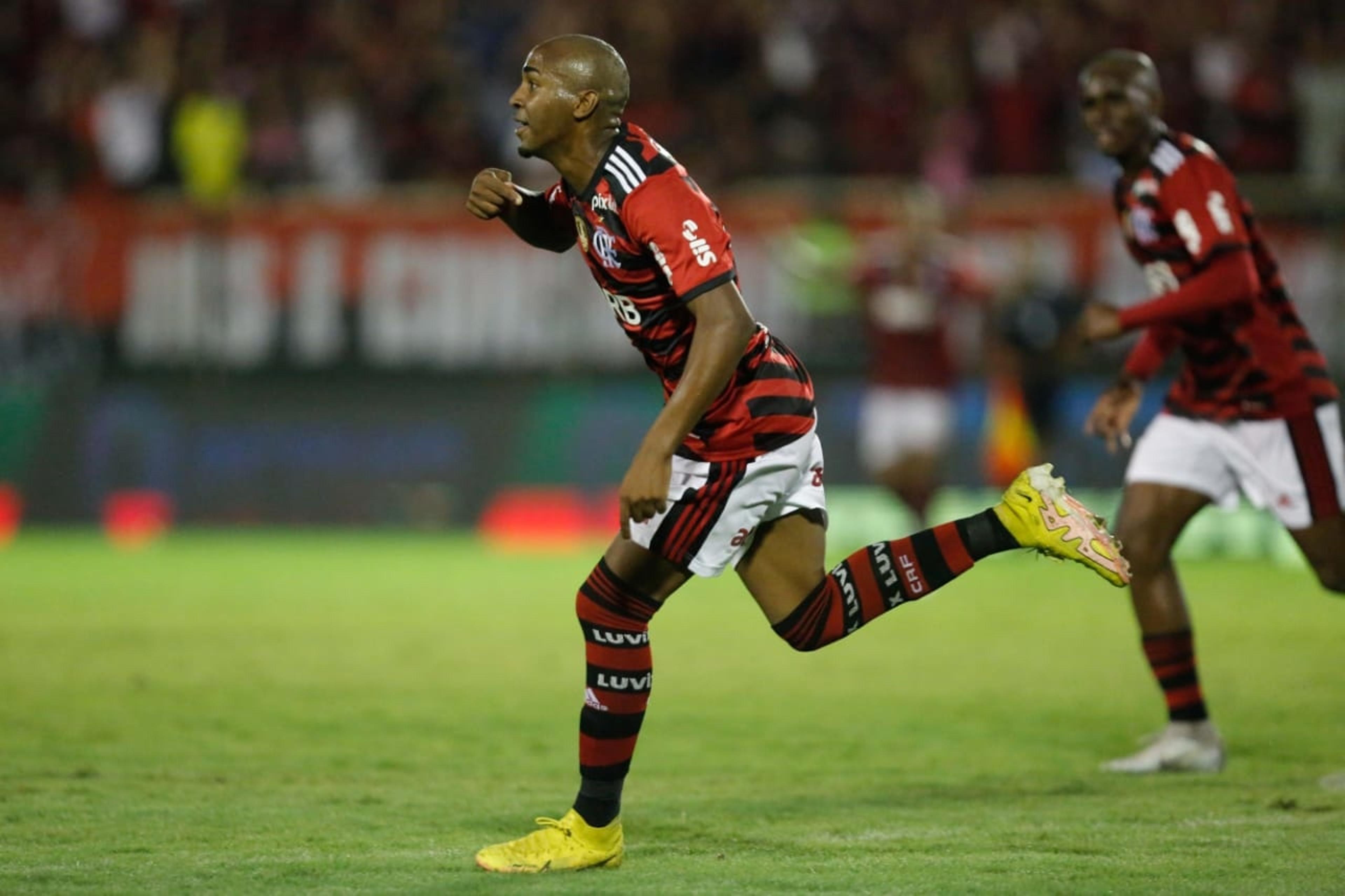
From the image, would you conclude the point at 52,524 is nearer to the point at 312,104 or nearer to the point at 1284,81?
the point at 312,104

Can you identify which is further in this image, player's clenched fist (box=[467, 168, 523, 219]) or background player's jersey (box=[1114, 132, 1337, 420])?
background player's jersey (box=[1114, 132, 1337, 420])

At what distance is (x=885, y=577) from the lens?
5559 mm

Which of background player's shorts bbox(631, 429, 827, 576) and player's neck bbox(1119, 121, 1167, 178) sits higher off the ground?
player's neck bbox(1119, 121, 1167, 178)

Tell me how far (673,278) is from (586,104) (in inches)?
23.1

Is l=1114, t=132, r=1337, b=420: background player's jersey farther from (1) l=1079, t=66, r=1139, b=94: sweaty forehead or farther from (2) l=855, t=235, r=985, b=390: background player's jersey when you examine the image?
(2) l=855, t=235, r=985, b=390: background player's jersey

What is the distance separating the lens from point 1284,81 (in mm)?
16219

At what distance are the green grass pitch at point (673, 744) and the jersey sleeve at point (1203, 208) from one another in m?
1.87

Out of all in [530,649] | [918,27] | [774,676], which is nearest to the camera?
[774,676]

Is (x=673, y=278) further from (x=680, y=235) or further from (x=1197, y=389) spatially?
(x=1197, y=389)

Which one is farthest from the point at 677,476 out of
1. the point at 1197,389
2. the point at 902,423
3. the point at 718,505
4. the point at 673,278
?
the point at 902,423

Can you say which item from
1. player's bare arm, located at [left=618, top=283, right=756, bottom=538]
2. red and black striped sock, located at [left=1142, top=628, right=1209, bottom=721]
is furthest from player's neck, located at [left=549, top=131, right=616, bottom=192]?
red and black striped sock, located at [left=1142, top=628, right=1209, bottom=721]

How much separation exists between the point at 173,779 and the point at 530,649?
12.3 ft

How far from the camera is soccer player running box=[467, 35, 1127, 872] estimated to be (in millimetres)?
4930

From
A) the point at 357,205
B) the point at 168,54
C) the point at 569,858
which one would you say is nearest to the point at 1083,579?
→ the point at 357,205
